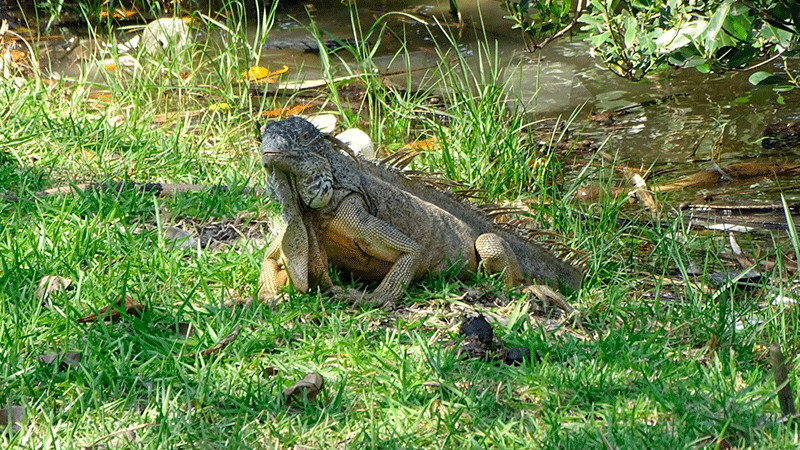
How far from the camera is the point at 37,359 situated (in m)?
3.51

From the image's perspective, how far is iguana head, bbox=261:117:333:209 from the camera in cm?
389

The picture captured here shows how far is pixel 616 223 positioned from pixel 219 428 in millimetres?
3308

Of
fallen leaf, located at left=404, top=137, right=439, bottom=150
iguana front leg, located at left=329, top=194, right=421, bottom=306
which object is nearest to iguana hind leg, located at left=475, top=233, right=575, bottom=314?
iguana front leg, located at left=329, top=194, right=421, bottom=306

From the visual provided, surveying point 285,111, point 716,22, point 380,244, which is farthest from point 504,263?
point 285,111

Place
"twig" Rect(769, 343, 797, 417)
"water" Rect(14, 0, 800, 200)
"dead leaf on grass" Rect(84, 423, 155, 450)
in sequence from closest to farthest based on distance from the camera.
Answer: "twig" Rect(769, 343, 797, 417) < "dead leaf on grass" Rect(84, 423, 155, 450) < "water" Rect(14, 0, 800, 200)

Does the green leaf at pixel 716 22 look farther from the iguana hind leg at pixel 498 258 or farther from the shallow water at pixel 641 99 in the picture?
the shallow water at pixel 641 99

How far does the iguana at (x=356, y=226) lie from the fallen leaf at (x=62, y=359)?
88 centimetres

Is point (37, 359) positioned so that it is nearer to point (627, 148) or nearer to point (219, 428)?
point (219, 428)

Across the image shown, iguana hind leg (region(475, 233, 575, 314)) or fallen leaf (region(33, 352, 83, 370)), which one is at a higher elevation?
fallen leaf (region(33, 352, 83, 370))

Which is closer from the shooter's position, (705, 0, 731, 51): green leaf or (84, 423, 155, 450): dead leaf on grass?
(84, 423, 155, 450): dead leaf on grass

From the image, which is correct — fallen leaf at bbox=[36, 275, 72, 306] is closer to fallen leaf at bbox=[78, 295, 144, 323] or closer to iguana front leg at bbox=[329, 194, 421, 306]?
fallen leaf at bbox=[78, 295, 144, 323]

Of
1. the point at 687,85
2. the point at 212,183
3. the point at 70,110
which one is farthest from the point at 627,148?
the point at 70,110

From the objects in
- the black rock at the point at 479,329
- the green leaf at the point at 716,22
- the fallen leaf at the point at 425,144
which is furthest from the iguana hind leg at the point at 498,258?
the fallen leaf at the point at 425,144

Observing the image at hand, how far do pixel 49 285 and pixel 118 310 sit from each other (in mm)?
444
